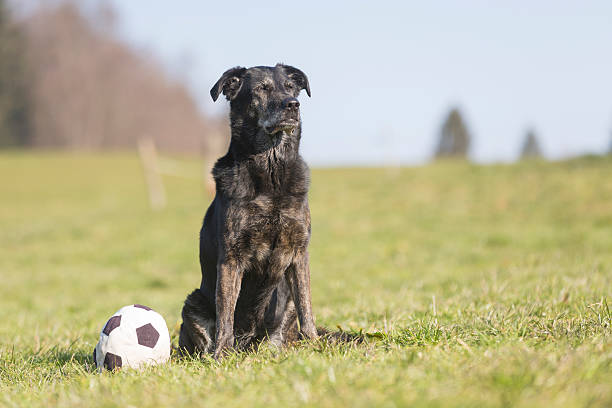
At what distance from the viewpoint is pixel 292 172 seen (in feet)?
14.0

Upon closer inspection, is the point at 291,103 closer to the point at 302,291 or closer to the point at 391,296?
the point at 302,291

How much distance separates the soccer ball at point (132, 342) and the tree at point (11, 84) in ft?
215

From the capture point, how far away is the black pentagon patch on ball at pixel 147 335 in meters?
3.94

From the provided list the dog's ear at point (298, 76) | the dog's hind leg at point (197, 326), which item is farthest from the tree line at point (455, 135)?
the dog's hind leg at point (197, 326)

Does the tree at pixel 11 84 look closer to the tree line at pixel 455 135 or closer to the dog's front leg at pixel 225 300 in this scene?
the tree line at pixel 455 135

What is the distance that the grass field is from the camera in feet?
8.21

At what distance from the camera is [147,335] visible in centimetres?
399

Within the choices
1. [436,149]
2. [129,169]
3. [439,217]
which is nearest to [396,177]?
[439,217]

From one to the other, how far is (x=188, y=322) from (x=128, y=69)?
65.7m

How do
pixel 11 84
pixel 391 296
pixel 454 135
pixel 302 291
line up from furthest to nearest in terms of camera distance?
pixel 454 135 → pixel 11 84 → pixel 391 296 → pixel 302 291

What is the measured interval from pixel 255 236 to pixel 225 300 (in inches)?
21.1

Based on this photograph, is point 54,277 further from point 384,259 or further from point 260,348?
point 260,348

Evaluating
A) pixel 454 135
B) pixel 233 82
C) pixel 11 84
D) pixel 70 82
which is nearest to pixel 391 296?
pixel 233 82

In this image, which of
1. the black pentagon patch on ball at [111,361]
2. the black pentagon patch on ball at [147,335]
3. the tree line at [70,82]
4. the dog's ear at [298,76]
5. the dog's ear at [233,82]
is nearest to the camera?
the black pentagon patch on ball at [111,361]
